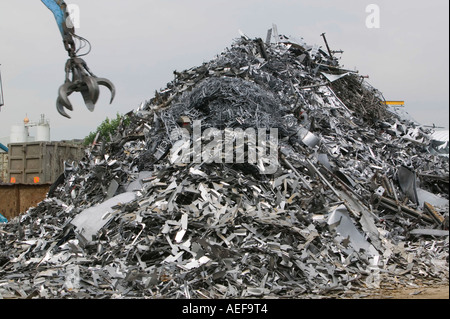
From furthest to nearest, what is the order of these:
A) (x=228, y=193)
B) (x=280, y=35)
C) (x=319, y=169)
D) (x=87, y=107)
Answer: (x=280, y=35) < (x=319, y=169) < (x=228, y=193) < (x=87, y=107)

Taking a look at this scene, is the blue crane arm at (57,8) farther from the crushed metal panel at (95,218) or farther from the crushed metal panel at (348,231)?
the crushed metal panel at (348,231)

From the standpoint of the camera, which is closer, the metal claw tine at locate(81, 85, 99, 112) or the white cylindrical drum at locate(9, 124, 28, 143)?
the metal claw tine at locate(81, 85, 99, 112)

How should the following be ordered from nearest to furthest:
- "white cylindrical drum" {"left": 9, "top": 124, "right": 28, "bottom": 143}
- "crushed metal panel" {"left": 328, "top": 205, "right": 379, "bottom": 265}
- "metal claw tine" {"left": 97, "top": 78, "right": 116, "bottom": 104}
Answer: "metal claw tine" {"left": 97, "top": 78, "right": 116, "bottom": 104}
"crushed metal panel" {"left": 328, "top": 205, "right": 379, "bottom": 265}
"white cylindrical drum" {"left": 9, "top": 124, "right": 28, "bottom": 143}

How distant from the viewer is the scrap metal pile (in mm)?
5434

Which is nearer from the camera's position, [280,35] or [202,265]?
[202,265]

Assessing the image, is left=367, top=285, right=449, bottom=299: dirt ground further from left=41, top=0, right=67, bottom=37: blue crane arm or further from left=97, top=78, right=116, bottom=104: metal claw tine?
left=41, top=0, right=67, bottom=37: blue crane arm

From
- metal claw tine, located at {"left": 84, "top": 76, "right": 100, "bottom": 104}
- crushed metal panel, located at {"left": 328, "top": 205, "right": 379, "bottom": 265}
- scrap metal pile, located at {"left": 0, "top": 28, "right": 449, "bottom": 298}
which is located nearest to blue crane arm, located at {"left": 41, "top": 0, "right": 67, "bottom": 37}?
metal claw tine, located at {"left": 84, "top": 76, "right": 100, "bottom": 104}

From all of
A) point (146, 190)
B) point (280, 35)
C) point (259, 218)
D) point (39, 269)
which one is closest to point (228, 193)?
point (259, 218)

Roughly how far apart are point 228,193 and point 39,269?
276 centimetres

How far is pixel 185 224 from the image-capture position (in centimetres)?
592

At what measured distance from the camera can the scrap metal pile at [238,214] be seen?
17.8 feet

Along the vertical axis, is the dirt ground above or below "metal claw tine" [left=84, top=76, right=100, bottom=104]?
below
